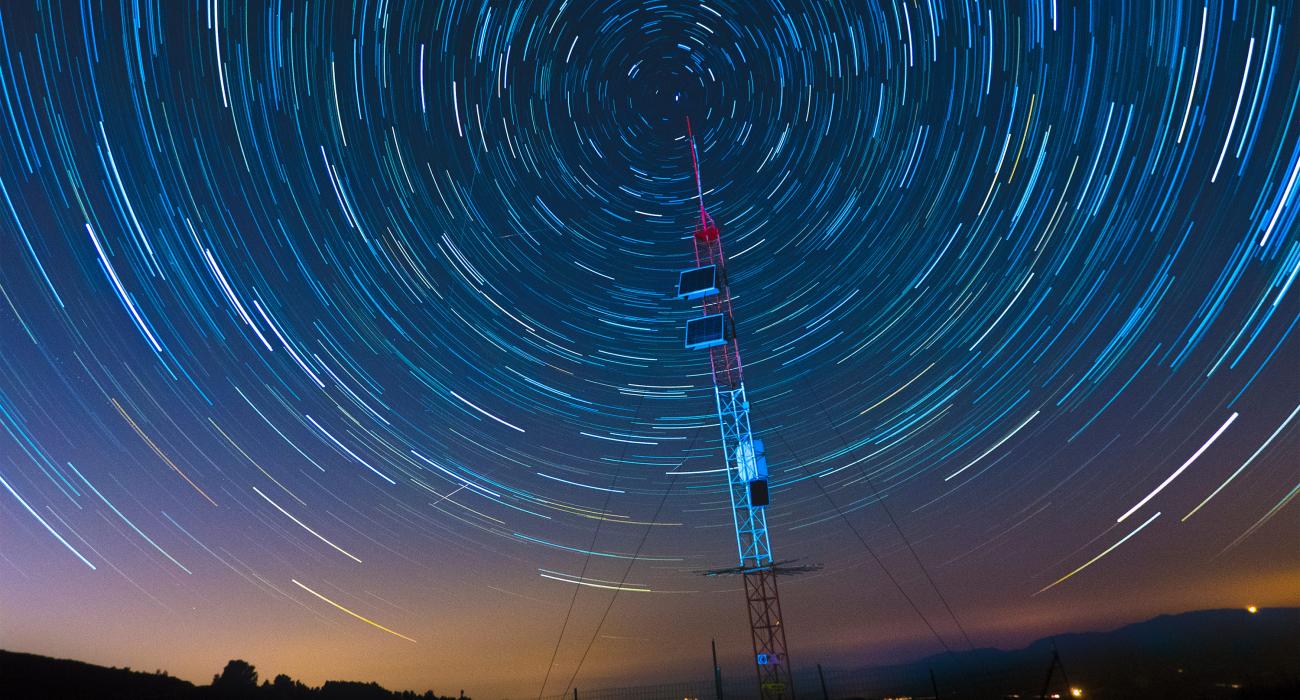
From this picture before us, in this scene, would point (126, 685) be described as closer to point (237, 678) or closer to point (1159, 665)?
point (237, 678)

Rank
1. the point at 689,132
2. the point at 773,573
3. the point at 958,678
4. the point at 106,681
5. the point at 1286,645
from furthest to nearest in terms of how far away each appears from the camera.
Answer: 1. the point at 1286,645
2. the point at 689,132
3. the point at 958,678
4. the point at 773,573
5. the point at 106,681

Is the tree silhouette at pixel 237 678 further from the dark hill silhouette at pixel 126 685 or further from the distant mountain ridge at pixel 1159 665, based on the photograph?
the distant mountain ridge at pixel 1159 665

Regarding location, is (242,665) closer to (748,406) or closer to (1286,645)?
(748,406)

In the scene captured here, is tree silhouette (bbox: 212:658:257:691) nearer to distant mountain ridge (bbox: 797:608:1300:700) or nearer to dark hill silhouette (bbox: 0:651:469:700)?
dark hill silhouette (bbox: 0:651:469:700)

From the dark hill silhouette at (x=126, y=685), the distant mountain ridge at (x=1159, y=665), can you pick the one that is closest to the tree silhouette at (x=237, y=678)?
the dark hill silhouette at (x=126, y=685)

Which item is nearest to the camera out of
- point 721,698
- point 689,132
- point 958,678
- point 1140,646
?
point 721,698

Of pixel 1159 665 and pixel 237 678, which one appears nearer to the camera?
pixel 237 678

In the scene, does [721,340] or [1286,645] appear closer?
[721,340]

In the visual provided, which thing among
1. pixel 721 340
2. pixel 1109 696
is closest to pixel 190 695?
pixel 721 340

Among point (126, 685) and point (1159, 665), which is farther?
point (1159, 665)

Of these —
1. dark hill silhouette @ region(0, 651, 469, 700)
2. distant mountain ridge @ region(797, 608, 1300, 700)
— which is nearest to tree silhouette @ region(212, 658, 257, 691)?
dark hill silhouette @ region(0, 651, 469, 700)

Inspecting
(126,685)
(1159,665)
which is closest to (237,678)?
(126,685)
